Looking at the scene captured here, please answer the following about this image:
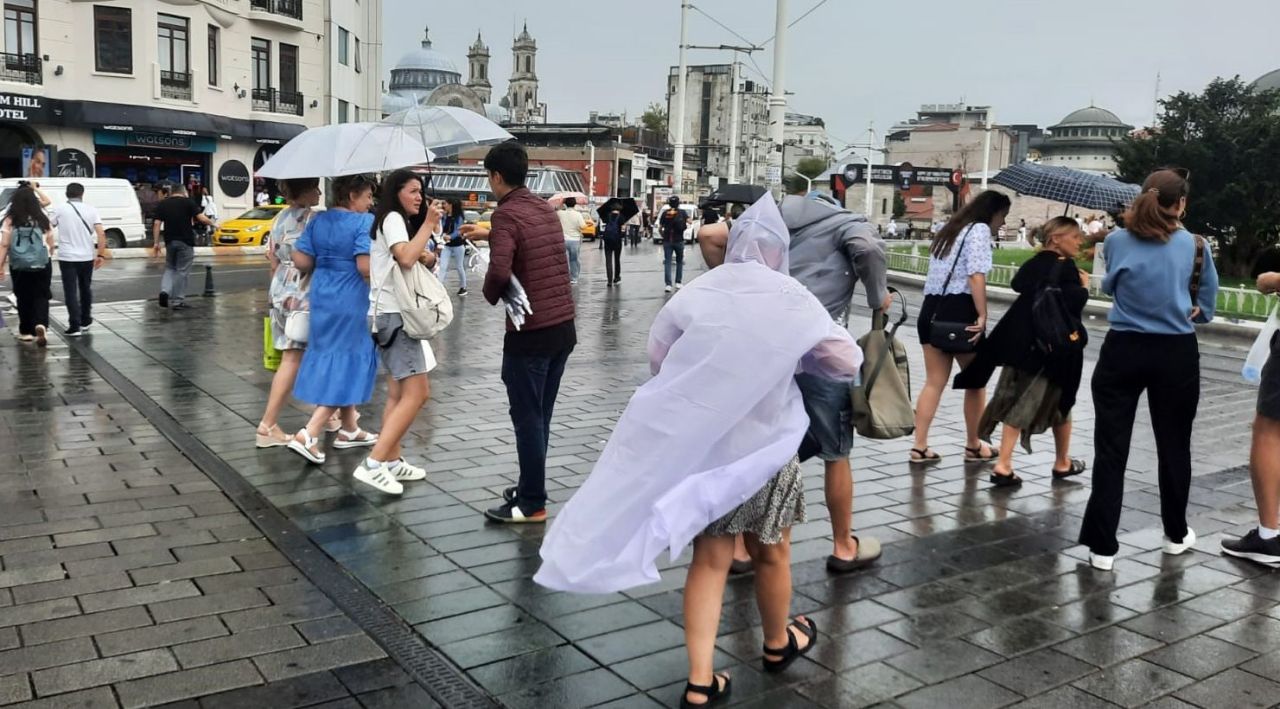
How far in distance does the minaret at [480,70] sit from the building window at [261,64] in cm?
9419

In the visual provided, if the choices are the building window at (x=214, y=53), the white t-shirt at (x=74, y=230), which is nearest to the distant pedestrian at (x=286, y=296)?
the white t-shirt at (x=74, y=230)

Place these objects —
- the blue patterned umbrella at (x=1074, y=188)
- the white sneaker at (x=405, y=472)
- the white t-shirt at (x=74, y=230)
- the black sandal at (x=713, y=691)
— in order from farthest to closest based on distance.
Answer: the white t-shirt at (x=74, y=230) → the blue patterned umbrella at (x=1074, y=188) → the white sneaker at (x=405, y=472) → the black sandal at (x=713, y=691)

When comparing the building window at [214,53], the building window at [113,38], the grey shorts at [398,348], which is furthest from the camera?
the building window at [214,53]

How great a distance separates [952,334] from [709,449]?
143 inches

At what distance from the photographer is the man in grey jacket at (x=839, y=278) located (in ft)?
15.9

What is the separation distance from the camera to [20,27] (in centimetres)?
2969

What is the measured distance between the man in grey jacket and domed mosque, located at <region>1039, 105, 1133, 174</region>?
103435mm

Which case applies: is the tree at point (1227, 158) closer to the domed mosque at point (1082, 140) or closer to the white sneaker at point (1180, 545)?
the white sneaker at point (1180, 545)

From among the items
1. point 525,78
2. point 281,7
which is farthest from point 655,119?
point 281,7

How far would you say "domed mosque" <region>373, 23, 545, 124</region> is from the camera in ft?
306

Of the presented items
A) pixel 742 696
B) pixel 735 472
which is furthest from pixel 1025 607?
pixel 735 472

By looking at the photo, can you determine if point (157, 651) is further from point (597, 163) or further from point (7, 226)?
point (597, 163)

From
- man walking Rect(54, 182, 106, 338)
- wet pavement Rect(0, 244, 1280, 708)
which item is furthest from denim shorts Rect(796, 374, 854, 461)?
man walking Rect(54, 182, 106, 338)

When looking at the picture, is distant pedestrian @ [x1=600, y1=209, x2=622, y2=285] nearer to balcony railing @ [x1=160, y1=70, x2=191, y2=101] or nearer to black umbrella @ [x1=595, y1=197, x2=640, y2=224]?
black umbrella @ [x1=595, y1=197, x2=640, y2=224]
